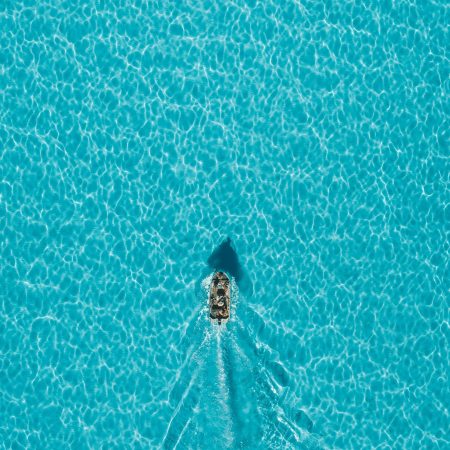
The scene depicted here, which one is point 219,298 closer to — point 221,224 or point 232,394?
point 221,224

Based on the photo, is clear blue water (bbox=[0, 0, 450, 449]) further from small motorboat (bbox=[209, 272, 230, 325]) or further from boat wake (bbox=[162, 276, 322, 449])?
small motorboat (bbox=[209, 272, 230, 325])

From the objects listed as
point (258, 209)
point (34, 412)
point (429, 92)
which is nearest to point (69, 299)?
point (34, 412)

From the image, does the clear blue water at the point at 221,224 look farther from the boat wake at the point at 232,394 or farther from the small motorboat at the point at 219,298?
the small motorboat at the point at 219,298

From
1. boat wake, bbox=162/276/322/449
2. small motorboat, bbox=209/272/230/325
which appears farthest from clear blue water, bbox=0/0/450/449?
small motorboat, bbox=209/272/230/325

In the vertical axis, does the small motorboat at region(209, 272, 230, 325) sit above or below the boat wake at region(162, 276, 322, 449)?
above

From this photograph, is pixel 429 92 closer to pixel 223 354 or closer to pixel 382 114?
pixel 382 114

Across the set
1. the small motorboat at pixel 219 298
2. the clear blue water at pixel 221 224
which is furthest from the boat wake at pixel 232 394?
the small motorboat at pixel 219 298
